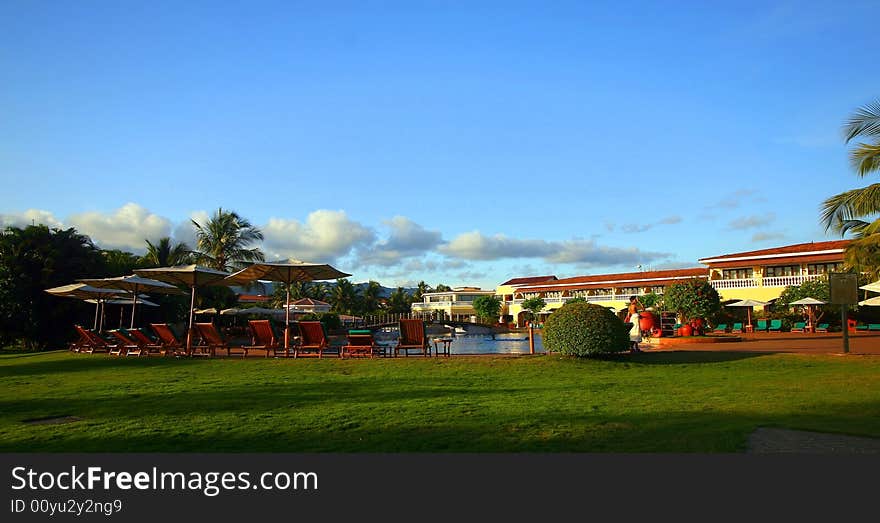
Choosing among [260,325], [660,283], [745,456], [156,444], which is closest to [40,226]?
[260,325]

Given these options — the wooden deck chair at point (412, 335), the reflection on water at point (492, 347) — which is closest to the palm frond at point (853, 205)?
the reflection on water at point (492, 347)

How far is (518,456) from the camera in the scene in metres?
5.76

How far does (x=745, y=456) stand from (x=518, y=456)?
6.49ft

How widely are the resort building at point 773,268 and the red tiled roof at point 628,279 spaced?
251 inches

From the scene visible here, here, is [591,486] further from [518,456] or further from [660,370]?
[660,370]

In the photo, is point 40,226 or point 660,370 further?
point 40,226

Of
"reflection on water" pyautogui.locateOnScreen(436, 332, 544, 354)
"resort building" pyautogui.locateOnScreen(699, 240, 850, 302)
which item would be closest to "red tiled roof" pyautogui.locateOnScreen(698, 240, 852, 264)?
"resort building" pyautogui.locateOnScreen(699, 240, 850, 302)

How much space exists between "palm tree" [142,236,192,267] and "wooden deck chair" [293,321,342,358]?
26379 millimetres

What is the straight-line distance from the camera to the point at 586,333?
14555mm

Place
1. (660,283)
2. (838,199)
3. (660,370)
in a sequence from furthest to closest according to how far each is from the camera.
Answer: (660,283) → (838,199) → (660,370)

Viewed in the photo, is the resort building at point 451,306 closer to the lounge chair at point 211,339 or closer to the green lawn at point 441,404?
the lounge chair at point 211,339

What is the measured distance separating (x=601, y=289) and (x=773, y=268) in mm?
20082

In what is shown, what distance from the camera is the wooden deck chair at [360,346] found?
16.0m

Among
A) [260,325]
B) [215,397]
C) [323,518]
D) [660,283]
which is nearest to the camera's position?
[323,518]
